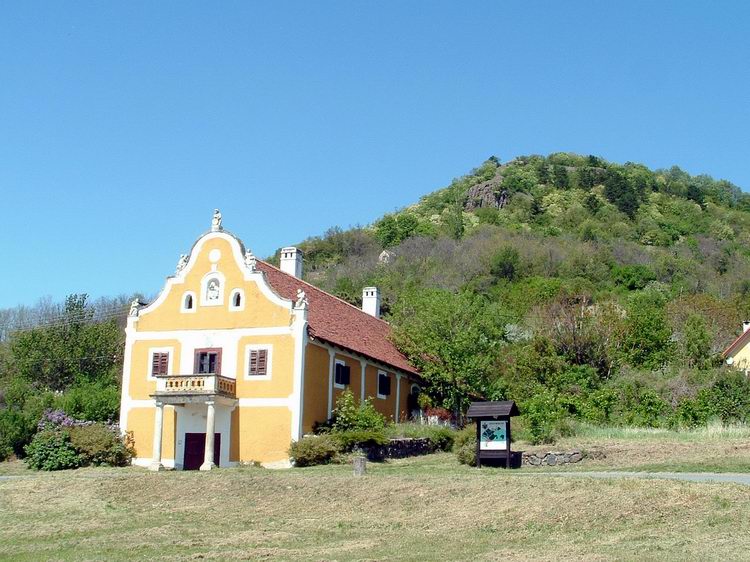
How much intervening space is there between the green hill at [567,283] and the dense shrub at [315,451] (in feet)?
26.2

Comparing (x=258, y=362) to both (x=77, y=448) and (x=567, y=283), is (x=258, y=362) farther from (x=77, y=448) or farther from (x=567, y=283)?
(x=567, y=283)

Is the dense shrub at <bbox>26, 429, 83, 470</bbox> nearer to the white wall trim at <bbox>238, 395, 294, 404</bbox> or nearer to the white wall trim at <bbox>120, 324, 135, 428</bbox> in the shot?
the white wall trim at <bbox>120, 324, 135, 428</bbox>

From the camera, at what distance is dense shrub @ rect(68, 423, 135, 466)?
39.5m

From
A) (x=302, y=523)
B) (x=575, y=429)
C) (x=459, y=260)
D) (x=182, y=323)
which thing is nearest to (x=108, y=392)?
(x=182, y=323)

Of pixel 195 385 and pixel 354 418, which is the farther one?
pixel 354 418

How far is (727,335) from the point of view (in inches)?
2564

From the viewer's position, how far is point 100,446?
39812 mm

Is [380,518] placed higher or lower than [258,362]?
lower

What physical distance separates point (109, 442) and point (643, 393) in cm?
2423

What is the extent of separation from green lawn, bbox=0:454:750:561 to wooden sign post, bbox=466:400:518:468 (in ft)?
3.86

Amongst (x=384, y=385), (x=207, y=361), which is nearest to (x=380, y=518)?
(x=207, y=361)

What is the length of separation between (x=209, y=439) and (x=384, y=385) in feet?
35.7

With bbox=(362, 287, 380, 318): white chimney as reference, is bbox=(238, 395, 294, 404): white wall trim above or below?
below

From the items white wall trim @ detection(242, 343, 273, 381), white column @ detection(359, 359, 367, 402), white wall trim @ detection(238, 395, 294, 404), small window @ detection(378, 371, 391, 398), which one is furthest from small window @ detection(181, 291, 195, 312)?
small window @ detection(378, 371, 391, 398)
